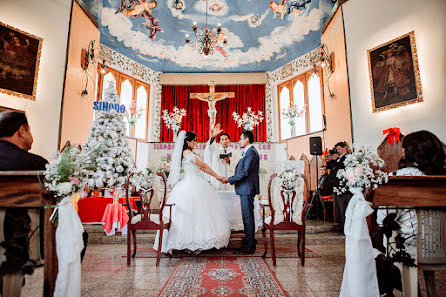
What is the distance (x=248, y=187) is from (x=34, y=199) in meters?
2.62

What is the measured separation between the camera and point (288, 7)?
29.2 ft

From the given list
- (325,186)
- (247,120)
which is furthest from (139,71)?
(325,186)

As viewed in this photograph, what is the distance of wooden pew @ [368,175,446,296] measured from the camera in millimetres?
1818

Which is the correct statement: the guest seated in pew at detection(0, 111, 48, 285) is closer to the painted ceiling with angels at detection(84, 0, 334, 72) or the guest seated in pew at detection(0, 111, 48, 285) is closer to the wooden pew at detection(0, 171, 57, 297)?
the wooden pew at detection(0, 171, 57, 297)

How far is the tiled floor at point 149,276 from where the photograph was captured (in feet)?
7.81

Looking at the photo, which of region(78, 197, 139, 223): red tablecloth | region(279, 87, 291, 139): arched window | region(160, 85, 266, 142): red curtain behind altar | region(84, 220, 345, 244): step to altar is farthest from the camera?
region(160, 85, 266, 142): red curtain behind altar

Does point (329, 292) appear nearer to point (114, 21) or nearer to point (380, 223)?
point (380, 223)

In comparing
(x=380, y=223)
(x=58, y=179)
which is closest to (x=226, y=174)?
(x=380, y=223)

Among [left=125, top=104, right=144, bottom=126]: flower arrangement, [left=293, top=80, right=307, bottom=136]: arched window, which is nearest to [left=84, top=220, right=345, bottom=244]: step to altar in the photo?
[left=125, top=104, right=144, bottom=126]: flower arrangement

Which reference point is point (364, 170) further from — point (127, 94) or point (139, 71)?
point (139, 71)

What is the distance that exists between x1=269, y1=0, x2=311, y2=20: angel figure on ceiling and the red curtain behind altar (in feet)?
11.1

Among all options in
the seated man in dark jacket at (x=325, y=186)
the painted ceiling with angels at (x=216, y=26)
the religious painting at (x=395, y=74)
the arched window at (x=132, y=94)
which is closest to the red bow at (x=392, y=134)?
the religious painting at (x=395, y=74)

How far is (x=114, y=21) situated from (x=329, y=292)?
393 inches

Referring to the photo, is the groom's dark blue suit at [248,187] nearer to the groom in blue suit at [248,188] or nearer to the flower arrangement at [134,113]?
the groom in blue suit at [248,188]
